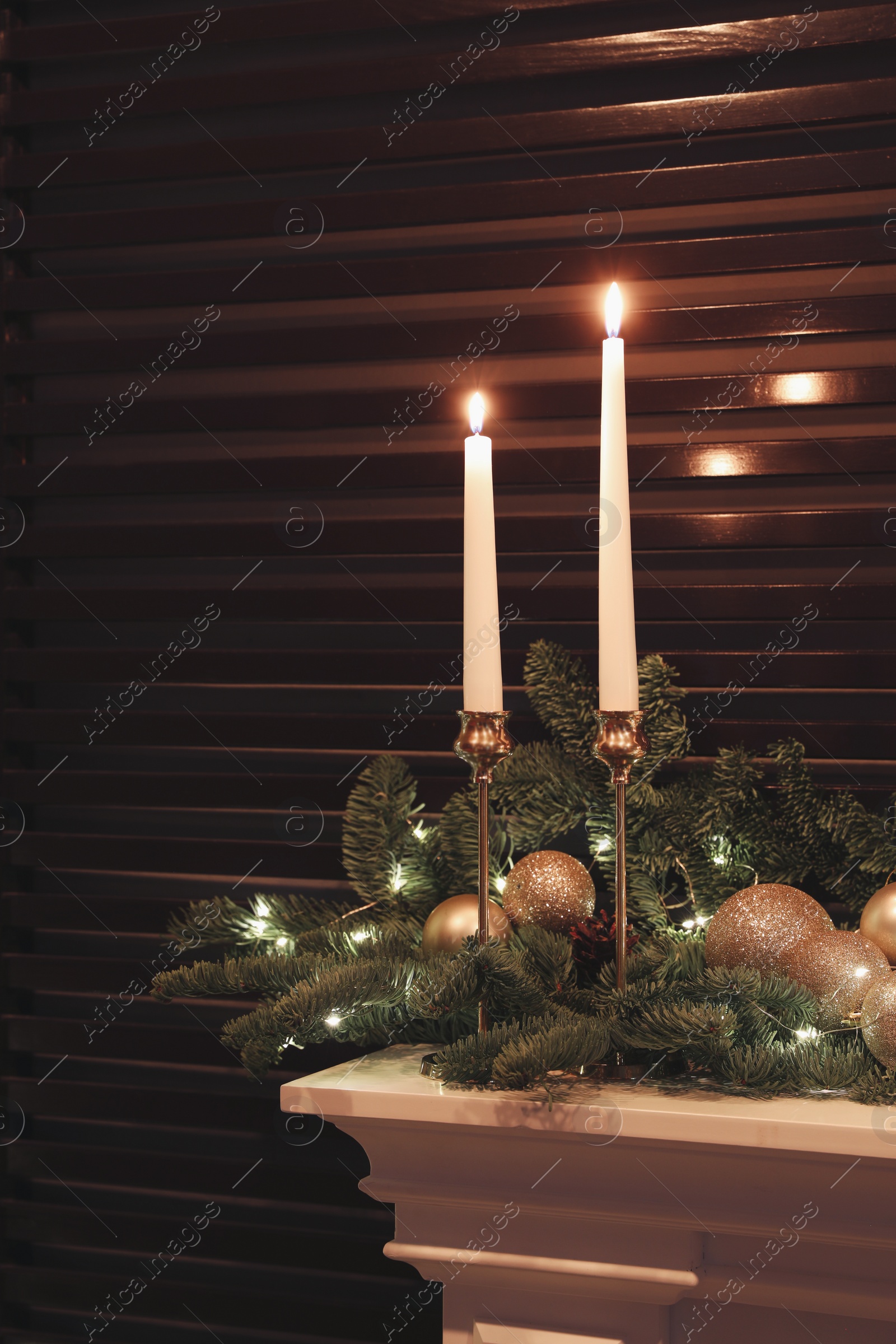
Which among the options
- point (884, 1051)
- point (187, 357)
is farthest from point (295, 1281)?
point (187, 357)

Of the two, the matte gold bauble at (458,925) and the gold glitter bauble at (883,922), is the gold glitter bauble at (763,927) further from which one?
the matte gold bauble at (458,925)

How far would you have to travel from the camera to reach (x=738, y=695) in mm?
1429

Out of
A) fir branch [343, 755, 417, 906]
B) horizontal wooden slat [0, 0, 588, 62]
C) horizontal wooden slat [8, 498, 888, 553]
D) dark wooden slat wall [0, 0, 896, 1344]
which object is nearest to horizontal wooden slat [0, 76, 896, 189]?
dark wooden slat wall [0, 0, 896, 1344]

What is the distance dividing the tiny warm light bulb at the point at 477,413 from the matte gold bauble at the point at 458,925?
19.2 inches

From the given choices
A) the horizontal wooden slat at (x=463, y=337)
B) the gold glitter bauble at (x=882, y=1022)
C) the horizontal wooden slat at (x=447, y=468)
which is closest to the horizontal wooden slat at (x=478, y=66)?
the horizontal wooden slat at (x=463, y=337)

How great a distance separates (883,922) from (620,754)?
36cm

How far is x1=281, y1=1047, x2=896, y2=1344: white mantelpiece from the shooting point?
89cm

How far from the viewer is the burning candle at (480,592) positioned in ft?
3.21

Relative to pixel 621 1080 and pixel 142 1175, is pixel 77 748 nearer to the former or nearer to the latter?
pixel 142 1175

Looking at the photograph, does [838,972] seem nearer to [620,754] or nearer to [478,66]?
[620,754]

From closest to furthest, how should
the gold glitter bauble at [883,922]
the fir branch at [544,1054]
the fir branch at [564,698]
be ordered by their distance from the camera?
1. the fir branch at [544,1054]
2. the gold glitter bauble at [883,922]
3. the fir branch at [564,698]

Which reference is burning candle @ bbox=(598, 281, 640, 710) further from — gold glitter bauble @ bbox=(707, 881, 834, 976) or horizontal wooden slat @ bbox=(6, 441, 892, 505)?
horizontal wooden slat @ bbox=(6, 441, 892, 505)

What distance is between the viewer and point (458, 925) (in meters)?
1.15

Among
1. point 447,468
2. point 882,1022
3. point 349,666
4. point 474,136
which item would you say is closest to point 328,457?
point 447,468
